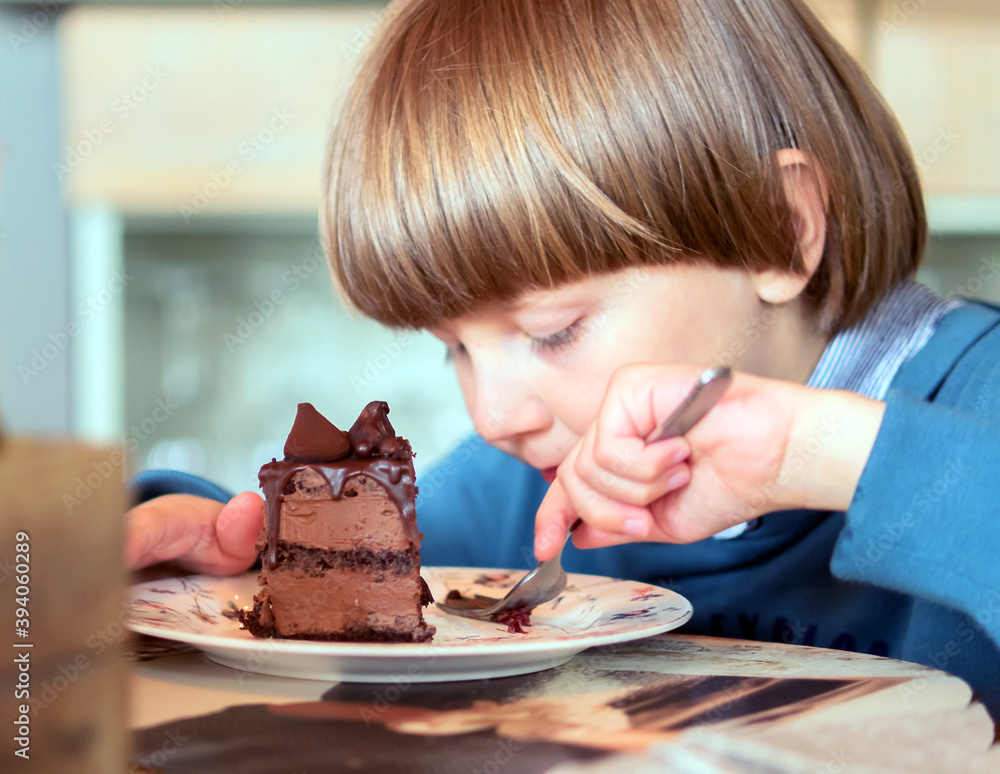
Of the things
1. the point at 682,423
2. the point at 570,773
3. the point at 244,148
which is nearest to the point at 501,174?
the point at 682,423

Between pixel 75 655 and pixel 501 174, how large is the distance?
0.74m

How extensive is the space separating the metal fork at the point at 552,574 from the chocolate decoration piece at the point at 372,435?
0.61 ft

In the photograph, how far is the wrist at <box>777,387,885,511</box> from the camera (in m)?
0.72

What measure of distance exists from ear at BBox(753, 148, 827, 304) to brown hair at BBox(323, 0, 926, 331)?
0.06 feet

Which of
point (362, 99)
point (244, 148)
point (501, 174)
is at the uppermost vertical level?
point (244, 148)

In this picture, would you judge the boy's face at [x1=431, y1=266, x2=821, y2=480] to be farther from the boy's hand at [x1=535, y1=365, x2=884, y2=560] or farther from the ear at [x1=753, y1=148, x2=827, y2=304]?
the boy's hand at [x1=535, y1=365, x2=884, y2=560]

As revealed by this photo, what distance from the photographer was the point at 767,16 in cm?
107

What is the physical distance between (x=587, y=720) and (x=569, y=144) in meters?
0.63

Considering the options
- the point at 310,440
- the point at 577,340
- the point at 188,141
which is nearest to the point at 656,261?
the point at 577,340

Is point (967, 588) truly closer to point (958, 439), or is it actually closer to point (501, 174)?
point (958, 439)

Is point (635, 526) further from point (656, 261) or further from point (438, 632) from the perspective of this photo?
point (656, 261)

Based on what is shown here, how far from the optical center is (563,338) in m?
1.00

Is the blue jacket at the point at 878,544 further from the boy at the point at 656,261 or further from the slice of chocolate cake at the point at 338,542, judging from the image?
the slice of chocolate cake at the point at 338,542

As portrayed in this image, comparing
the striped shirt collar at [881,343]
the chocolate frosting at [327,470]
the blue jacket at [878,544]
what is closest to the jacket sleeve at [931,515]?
the blue jacket at [878,544]
